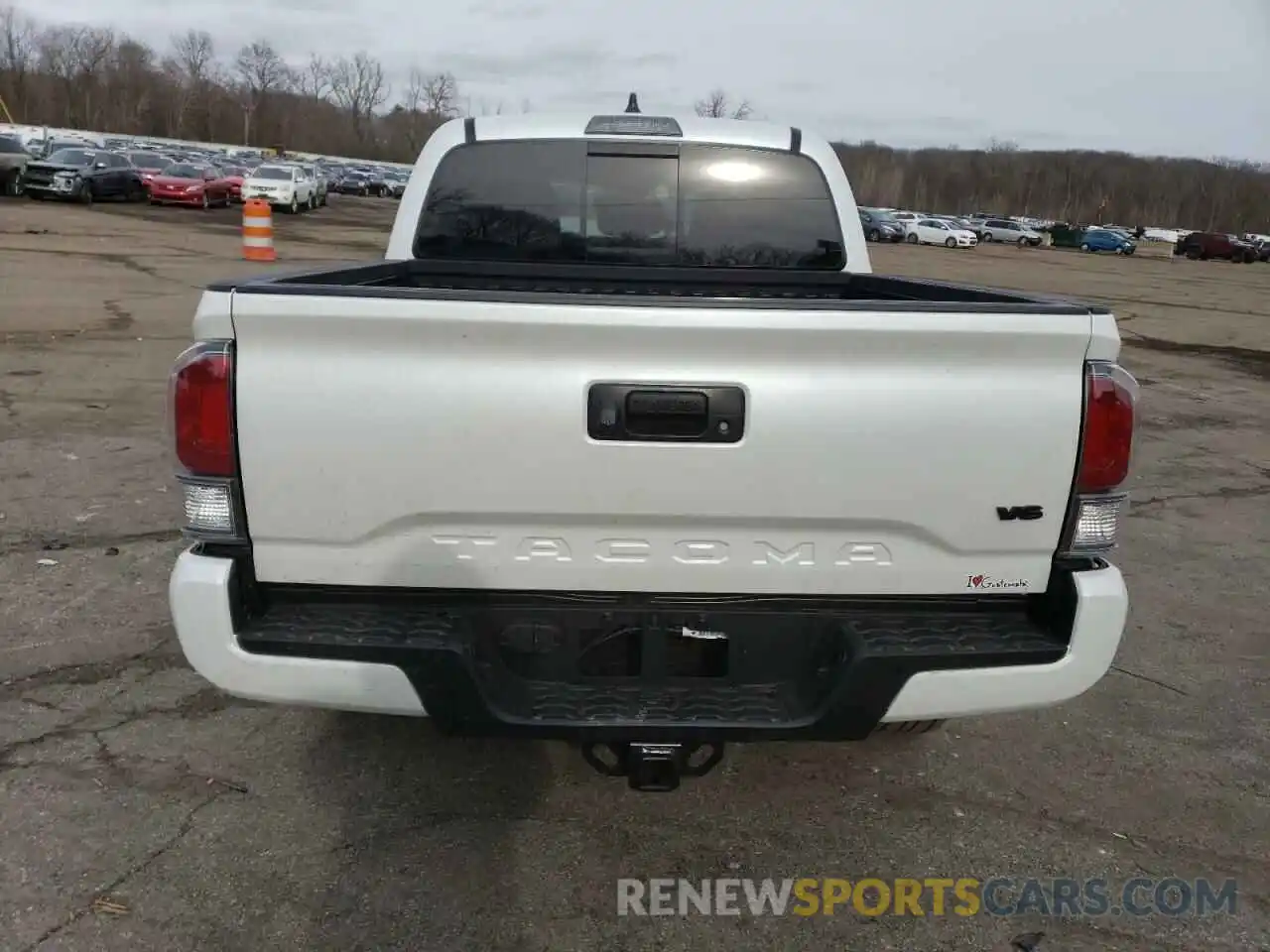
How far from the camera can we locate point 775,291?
4207 millimetres

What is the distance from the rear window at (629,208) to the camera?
4238 mm

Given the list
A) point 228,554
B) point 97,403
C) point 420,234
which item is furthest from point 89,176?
point 228,554

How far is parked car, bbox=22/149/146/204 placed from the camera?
98.8 feet

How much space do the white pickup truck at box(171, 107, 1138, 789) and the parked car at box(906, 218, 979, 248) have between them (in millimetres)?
53844

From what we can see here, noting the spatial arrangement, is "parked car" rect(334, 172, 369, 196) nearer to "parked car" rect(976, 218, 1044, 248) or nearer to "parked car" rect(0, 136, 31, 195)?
"parked car" rect(0, 136, 31, 195)

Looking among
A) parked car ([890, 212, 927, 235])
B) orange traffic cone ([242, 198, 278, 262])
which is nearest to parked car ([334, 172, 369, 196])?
parked car ([890, 212, 927, 235])

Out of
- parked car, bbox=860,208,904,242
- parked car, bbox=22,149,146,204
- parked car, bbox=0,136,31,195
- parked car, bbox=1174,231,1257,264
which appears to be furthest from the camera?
parked car, bbox=1174,231,1257,264

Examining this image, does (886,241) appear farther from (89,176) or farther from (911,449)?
(911,449)

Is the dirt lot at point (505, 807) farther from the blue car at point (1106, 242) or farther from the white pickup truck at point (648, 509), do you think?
the blue car at point (1106, 242)

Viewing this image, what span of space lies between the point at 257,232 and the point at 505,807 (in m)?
17.3

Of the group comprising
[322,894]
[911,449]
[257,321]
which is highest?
[257,321]

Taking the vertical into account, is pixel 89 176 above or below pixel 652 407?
above

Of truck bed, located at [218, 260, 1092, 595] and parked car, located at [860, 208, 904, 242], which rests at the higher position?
parked car, located at [860, 208, 904, 242]

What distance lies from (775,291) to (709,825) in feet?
7.28
